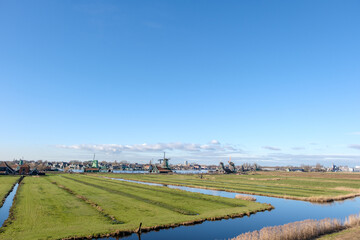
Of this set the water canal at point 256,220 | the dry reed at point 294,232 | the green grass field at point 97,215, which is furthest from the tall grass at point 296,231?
the green grass field at point 97,215

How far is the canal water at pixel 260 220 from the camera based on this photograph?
2894 centimetres

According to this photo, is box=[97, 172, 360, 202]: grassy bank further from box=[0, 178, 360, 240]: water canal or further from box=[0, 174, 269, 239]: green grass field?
box=[0, 174, 269, 239]: green grass field

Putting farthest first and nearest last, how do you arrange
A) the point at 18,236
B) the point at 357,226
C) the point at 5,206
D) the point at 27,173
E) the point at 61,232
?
the point at 27,173, the point at 5,206, the point at 357,226, the point at 61,232, the point at 18,236

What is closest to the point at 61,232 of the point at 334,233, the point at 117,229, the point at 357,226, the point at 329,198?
the point at 117,229

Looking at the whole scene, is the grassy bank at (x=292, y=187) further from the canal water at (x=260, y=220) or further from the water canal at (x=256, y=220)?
the canal water at (x=260, y=220)

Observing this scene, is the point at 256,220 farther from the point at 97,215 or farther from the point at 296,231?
the point at 97,215

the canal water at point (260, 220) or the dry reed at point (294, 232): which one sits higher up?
the dry reed at point (294, 232)

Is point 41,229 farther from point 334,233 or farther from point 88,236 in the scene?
point 334,233

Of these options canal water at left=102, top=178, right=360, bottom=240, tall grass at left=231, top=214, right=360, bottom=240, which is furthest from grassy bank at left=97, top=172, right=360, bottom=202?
tall grass at left=231, top=214, right=360, bottom=240

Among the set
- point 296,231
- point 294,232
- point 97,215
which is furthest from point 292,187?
point 97,215

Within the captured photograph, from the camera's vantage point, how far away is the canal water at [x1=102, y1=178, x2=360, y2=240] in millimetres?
28938

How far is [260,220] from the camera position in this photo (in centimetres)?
3675

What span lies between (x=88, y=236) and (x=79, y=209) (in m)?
15.2

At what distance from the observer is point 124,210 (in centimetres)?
3966
